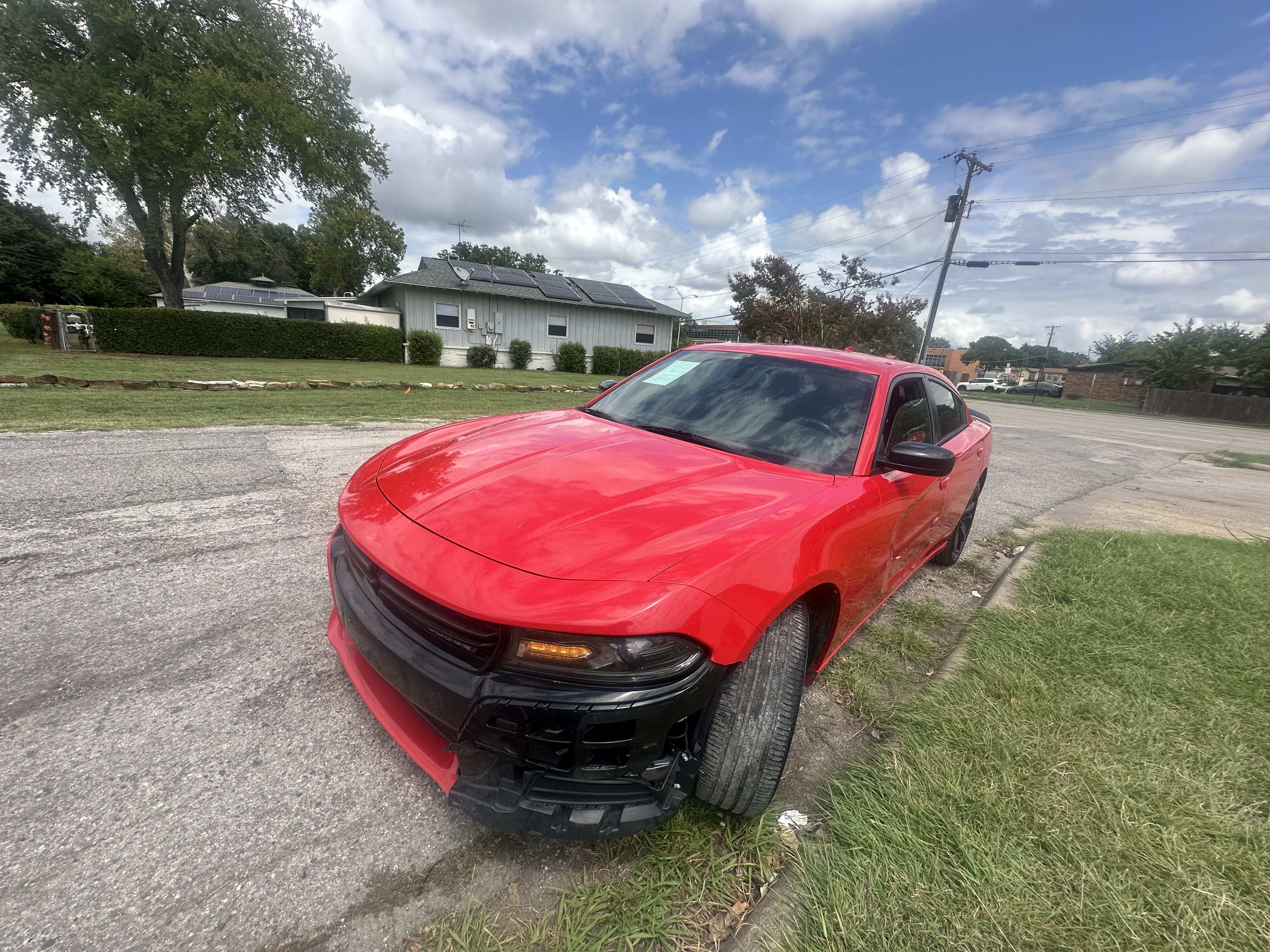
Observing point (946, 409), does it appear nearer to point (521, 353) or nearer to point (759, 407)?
point (759, 407)

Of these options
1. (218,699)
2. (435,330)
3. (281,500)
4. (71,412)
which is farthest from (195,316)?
(218,699)

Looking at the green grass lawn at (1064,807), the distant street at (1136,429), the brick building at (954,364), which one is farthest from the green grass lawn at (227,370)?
the brick building at (954,364)

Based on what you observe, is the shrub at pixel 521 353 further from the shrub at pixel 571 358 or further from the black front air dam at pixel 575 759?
the black front air dam at pixel 575 759

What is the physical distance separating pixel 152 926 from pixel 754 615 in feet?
5.18

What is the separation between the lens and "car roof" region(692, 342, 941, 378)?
266 cm

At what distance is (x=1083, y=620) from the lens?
9.41ft

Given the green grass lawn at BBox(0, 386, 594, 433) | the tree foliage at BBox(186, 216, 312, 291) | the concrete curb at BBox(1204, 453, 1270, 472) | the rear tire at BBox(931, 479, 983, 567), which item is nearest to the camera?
the rear tire at BBox(931, 479, 983, 567)

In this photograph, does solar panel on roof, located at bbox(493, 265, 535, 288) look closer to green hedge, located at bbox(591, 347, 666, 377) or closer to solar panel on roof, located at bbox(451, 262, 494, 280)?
solar panel on roof, located at bbox(451, 262, 494, 280)

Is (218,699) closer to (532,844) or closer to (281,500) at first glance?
(532,844)

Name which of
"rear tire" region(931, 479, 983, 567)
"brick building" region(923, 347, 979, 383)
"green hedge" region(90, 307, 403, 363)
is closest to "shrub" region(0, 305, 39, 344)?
"green hedge" region(90, 307, 403, 363)

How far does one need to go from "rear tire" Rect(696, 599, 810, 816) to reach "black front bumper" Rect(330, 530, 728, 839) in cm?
8

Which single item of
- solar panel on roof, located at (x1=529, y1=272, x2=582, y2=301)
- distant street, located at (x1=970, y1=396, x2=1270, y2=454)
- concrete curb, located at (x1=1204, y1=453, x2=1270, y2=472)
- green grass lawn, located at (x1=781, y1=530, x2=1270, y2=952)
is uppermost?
solar panel on roof, located at (x1=529, y1=272, x2=582, y2=301)

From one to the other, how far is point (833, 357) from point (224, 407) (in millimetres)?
8718

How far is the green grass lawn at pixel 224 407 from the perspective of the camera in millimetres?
6145
